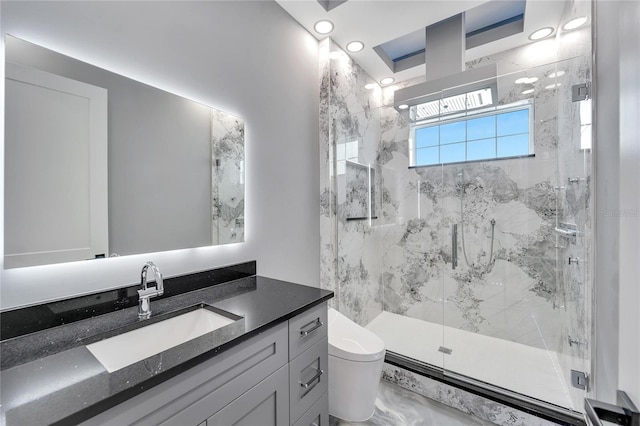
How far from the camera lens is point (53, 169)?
3.26 feet

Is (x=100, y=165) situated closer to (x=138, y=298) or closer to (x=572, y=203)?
(x=138, y=298)

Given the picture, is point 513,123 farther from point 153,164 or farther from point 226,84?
point 153,164

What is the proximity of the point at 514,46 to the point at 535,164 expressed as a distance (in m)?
1.17

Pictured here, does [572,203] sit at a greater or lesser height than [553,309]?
greater

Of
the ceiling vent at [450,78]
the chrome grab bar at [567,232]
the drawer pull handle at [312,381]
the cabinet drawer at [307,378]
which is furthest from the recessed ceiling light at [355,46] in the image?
the drawer pull handle at [312,381]

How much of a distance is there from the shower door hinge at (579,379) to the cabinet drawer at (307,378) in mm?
1428

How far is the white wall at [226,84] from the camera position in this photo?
1.01 metres

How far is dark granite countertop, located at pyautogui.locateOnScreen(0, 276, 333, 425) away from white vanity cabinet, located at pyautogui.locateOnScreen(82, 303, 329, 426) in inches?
1.6

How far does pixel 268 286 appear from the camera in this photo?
4.90 ft

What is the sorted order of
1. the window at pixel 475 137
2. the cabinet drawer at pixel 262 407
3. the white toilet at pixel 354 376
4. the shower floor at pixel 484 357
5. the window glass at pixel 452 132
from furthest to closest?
1. the window glass at pixel 452 132
2. the window at pixel 475 137
3. the shower floor at pixel 484 357
4. the white toilet at pixel 354 376
5. the cabinet drawer at pixel 262 407

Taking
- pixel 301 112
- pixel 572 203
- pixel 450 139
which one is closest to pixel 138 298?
pixel 301 112

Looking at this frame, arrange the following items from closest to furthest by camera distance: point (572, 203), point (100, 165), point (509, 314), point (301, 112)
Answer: point (100, 165) → point (572, 203) → point (301, 112) → point (509, 314)

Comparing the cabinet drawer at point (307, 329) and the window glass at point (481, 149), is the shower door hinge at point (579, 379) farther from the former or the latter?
the window glass at point (481, 149)

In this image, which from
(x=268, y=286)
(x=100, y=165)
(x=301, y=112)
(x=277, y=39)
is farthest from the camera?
(x=301, y=112)
